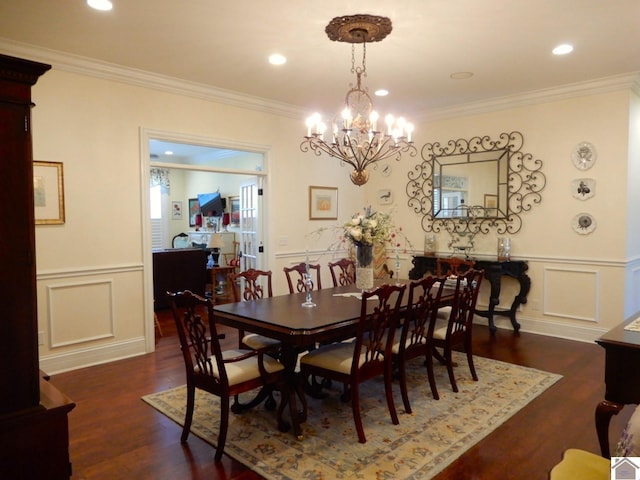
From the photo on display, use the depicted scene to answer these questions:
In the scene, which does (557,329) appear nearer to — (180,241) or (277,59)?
(277,59)

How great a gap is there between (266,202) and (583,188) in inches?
143

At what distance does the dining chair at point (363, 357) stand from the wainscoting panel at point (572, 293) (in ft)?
9.68

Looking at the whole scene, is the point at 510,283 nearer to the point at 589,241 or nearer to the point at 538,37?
the point at 589,241

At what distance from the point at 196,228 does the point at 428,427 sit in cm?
791

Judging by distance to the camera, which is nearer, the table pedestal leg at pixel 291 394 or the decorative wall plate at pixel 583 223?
the table pedestal leg at pixel 291 394

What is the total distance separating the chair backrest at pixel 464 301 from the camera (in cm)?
343

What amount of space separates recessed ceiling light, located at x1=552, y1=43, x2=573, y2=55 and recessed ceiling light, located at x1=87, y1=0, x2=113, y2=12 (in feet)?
11.4

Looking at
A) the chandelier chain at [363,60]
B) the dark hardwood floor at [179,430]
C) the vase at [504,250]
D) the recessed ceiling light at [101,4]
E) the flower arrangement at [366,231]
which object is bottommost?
the dark hardwood floor at [179,430]

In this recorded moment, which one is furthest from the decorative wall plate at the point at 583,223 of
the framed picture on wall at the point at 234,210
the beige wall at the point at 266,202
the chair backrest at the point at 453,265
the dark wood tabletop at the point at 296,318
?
the framed picture on wall at the point at 234,210

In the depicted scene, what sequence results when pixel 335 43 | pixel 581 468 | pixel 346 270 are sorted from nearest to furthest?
1. pixel 581 468
2. pixel 335 43
3. pixel 346 270

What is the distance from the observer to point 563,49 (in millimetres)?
3725

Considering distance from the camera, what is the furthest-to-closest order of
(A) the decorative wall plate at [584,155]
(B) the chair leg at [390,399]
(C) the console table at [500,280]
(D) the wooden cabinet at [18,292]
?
(C) the console table at [500,280] → (A) the decorative wall plate at [584,155] → (B) the chair leg at [390,399] → (D) the wooden cabinet at [18,292]

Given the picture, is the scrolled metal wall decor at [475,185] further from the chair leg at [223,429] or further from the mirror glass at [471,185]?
the chair leg at [223,429]

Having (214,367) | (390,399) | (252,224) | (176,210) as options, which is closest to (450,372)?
(390,399)
